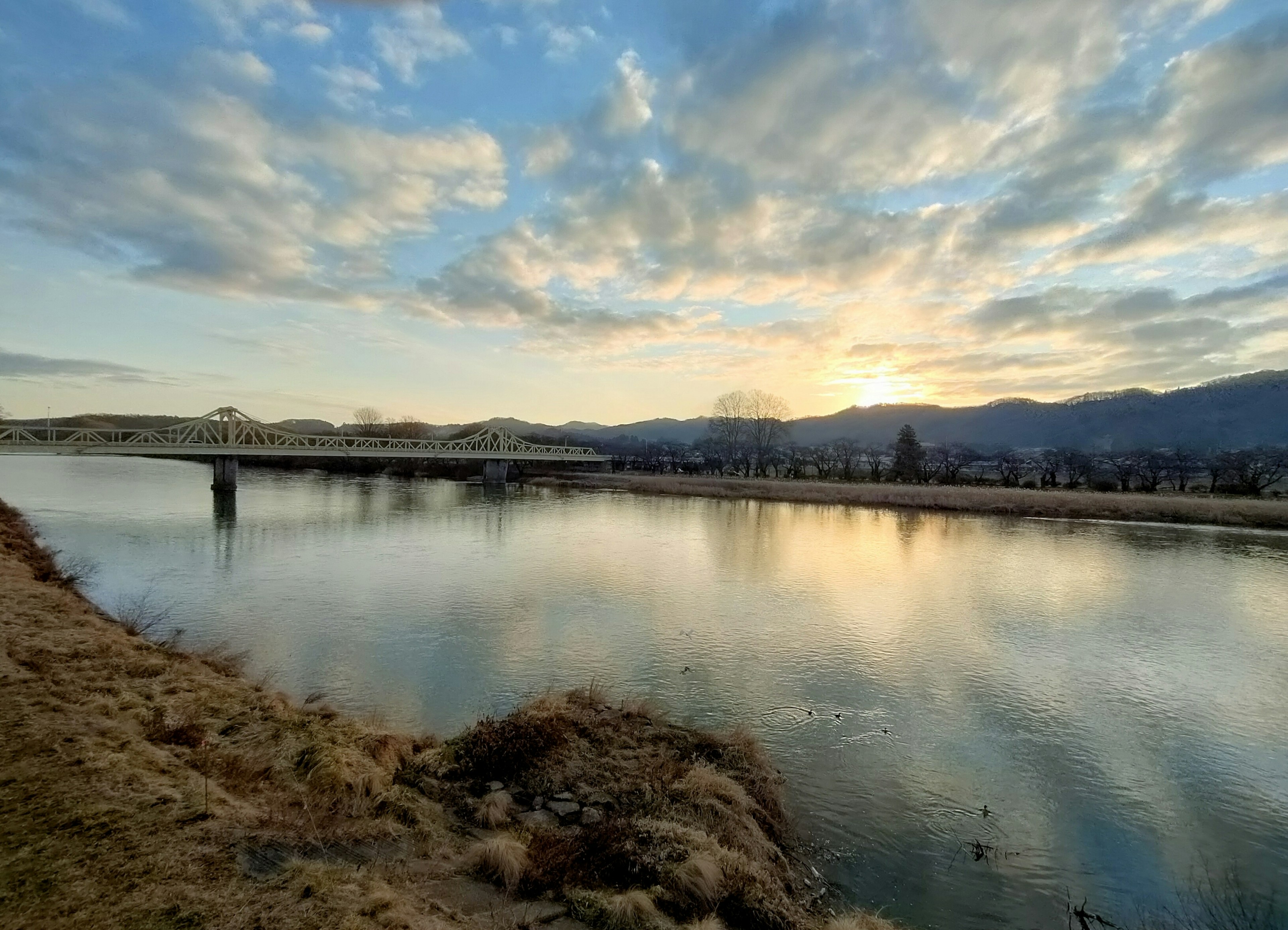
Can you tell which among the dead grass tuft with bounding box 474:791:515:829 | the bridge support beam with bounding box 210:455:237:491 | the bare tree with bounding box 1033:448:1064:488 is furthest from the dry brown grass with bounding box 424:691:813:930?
the bare tree with bounding box 1033:448:1064:488

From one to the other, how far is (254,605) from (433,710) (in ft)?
28.2

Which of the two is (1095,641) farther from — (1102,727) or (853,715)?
(853,715)

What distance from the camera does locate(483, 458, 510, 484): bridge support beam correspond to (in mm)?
67875

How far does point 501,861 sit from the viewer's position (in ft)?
16.1

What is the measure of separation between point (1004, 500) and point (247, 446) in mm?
58703

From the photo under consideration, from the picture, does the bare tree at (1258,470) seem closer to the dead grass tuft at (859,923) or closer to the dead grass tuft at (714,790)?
the dead grass tuft at (714,790)

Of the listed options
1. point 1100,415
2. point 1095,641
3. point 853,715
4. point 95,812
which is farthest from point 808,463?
point 1100,415

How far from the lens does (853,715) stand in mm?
9328

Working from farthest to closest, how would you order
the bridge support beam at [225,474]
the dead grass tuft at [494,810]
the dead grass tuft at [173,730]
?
1. the bridge support beam at [225,474]
2. the dead grass tuft at [173,730]
3. the dead grass tuft at [494,810]

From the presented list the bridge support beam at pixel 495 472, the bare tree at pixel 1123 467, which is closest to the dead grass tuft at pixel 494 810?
the bare tree at pixel 1123 467

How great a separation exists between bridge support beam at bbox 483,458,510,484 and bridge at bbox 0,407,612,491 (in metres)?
0.08

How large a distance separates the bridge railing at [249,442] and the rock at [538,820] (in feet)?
160

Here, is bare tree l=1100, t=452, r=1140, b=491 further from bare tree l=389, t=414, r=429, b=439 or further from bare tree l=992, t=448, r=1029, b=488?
bare tree l=389, t=414, r=429, b=439

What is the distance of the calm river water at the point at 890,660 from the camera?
645 cm
